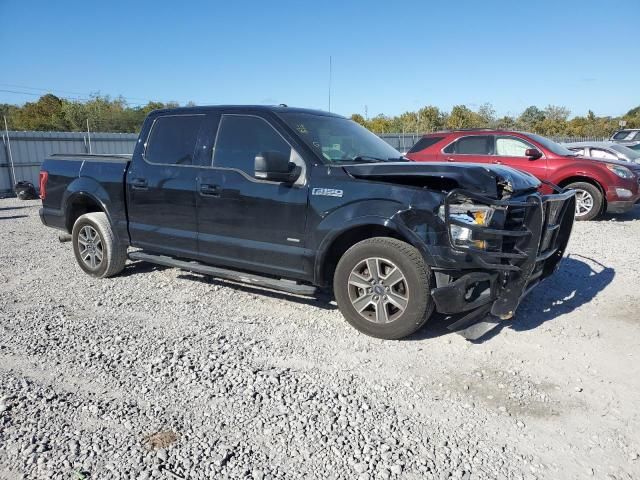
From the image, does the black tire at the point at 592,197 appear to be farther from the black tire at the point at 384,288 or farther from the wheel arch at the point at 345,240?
the black tire at the point at 384,288

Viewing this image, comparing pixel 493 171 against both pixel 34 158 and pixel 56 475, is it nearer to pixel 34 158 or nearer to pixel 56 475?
pixel 56 475

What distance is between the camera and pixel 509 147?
1016cm

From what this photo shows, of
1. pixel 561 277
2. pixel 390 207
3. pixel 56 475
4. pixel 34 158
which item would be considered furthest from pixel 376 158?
pixel 34 158

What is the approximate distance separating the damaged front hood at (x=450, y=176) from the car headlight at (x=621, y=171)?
6.70m

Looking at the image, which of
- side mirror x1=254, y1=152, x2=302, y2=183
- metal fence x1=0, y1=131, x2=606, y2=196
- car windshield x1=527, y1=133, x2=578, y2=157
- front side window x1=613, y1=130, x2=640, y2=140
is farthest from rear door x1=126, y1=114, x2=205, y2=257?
front side window x1=613, y1=130, x2=640, y2=140

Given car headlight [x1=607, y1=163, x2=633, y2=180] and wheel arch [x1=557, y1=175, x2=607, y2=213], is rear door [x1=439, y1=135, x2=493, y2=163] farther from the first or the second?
car headlight [x1=607, y1=163, x2=633, y2=180]

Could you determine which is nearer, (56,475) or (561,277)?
(56,475)

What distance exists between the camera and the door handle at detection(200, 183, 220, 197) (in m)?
4.85

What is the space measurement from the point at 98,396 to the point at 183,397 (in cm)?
56

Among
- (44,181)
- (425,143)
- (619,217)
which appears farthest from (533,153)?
(44,181)

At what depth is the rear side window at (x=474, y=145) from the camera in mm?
10180

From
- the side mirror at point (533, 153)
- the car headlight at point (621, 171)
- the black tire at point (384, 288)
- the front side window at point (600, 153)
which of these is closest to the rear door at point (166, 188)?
the black tire at point (384, 288)

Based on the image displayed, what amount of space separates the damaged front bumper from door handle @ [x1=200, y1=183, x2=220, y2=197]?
7.33 ft

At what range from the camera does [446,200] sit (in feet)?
12.0
